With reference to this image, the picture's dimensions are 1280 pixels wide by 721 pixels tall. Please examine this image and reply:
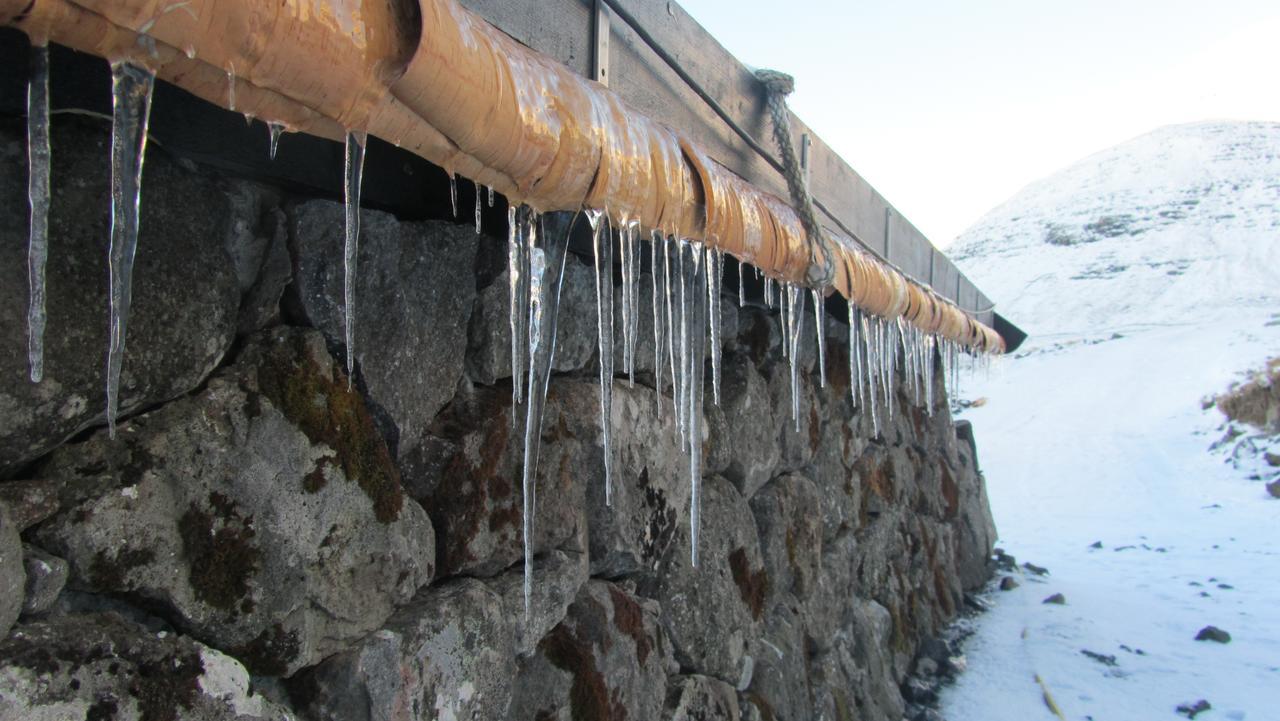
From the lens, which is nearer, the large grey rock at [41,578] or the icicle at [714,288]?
the large grey rock at [41,578]

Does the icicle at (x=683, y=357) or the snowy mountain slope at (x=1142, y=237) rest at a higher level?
the snowy mountain slope at (x=1142, y=237)

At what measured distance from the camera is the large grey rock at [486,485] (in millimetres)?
1485

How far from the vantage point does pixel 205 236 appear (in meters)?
1.13

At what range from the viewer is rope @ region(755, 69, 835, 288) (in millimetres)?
2271

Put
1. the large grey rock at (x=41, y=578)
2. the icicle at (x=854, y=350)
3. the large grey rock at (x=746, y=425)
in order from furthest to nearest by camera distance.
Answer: the icicle at (x=854, y=350) < the large grey rock at (x=746, y=425) < the large grey rock at (x=41, y=578)

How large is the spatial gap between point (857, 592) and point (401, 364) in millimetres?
3113

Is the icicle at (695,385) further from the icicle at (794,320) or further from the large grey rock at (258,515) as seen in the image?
the large grey rock at (258,515)

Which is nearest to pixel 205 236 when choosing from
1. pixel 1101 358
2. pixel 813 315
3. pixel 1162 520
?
pixel 813 315

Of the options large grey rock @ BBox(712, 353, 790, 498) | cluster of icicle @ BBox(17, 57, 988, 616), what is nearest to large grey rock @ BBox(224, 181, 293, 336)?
cluster of icicle @ BBox(17, 57, 988, 616)

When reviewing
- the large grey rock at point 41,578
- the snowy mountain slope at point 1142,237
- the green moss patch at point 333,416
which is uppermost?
the snowy mountain slope at point 1142,237

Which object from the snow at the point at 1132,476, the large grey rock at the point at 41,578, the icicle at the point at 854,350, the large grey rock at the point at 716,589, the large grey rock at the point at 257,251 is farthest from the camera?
the snow at the point at 1132,476

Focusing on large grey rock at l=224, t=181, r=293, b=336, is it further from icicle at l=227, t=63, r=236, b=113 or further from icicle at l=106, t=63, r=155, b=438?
icicle at l=227, t=63, r=236, b=113

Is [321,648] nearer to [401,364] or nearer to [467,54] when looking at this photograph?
[401,364]

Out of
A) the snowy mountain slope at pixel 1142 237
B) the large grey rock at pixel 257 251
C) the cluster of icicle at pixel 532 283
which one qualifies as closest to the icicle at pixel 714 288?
the cluster of icicle at pixel 532 283
